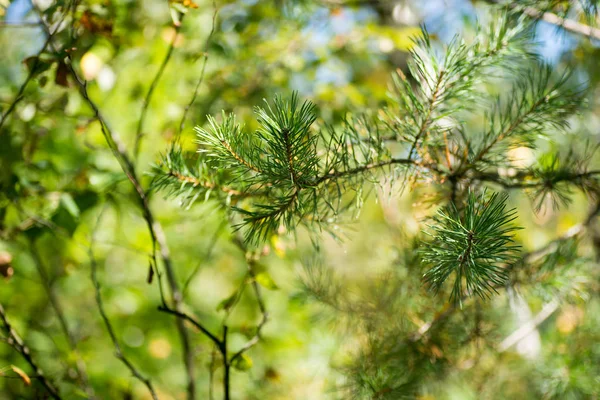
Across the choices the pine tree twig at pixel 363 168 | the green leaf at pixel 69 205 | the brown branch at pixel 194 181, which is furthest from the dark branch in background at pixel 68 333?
the pine tree twig at pixel 363 168

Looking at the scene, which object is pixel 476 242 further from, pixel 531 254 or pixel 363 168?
pixel 531 254

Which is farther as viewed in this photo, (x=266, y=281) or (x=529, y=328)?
(x=529, y=328)

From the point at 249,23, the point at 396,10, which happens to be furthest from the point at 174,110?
the point at 396,10

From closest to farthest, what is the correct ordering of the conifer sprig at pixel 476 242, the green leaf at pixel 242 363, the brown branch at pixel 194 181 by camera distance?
the conifer sprig at pixel 476 242 < the brown branch at pixel 194 181 < the green leaf at pixel 242 363

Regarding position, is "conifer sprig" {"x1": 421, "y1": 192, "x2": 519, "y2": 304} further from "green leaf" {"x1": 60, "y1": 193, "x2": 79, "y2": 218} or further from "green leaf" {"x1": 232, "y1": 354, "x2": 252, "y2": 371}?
"green leaf" {"x1": 60, "y1": 193, "x2": 79, "y2": 218}

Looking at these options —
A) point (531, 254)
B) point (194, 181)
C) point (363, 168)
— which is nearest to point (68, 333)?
point (194, 181)

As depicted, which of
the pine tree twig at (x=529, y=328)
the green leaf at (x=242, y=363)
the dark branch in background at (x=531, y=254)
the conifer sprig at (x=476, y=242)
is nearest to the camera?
the conifer sprig at (x=476, y=242)

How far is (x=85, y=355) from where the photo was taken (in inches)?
48.4

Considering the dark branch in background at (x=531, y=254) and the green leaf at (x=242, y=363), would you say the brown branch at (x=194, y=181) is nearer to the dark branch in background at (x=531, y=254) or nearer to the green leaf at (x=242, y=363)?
the green leaf at (x=242, y=363)

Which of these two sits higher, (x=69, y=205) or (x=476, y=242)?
(x=69, y=205)

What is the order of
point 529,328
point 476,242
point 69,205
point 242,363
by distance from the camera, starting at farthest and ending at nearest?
point 529,328, point 69,205, point 242,363, point 476,242

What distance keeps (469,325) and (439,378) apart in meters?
0.14

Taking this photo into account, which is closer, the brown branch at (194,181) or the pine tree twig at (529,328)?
the brown branch at (194,181)

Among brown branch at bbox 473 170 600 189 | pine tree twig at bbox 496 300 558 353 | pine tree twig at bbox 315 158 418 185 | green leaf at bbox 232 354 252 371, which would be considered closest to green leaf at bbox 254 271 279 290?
green leaf at bbox 232 354 252 371
